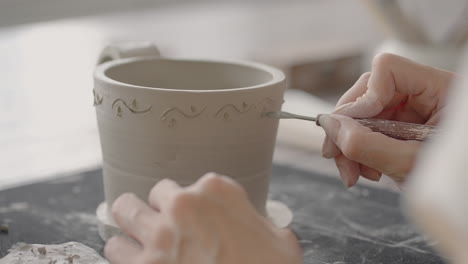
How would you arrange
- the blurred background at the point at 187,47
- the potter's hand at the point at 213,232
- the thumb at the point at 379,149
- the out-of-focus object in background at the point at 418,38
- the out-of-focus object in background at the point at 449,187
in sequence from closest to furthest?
1. the out-of-focus object in background at the point at 449,187
2. the potter's hand at the point at 213,232
3. the thumb at the point at 379,149
4. the blurred background at the point at 187,47
5. the out-of-focus object in background at the point at 418,38

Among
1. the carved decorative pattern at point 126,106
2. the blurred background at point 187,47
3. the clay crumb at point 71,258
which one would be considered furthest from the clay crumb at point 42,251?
the blurred background at point 187,47

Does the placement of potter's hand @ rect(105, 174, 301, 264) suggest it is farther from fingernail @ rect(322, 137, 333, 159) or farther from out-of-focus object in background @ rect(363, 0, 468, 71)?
out-of-focus object in background @ rect(363, 0, 468, 71)

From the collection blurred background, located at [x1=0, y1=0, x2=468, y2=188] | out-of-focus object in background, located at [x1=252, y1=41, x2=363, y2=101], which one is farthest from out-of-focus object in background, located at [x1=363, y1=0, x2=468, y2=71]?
out-of-focus object in background, located at [x1=252, y1=41, x2=363, y2=101]

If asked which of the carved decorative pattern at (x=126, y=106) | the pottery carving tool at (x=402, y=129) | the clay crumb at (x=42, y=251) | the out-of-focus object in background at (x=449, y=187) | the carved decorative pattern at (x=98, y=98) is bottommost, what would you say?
the clay crumb at (x=42, y=251)

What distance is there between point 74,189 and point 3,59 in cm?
114

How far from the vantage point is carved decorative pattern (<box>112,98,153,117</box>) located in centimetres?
81

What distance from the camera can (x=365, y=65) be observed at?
2383 mm

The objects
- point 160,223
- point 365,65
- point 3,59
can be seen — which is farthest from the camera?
point 365,65

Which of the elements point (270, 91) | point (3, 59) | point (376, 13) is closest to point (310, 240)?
point (270, 91)

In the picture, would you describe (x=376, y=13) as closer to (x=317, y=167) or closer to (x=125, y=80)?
(x=317, y=167)

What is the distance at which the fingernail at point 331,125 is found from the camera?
77cm

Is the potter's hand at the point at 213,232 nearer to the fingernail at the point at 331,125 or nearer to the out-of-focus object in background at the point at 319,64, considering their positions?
the fingernail at the point at 331,125

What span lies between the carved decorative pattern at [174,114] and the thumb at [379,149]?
0.17m

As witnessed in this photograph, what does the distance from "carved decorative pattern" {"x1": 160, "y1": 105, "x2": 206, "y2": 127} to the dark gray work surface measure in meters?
0.20
